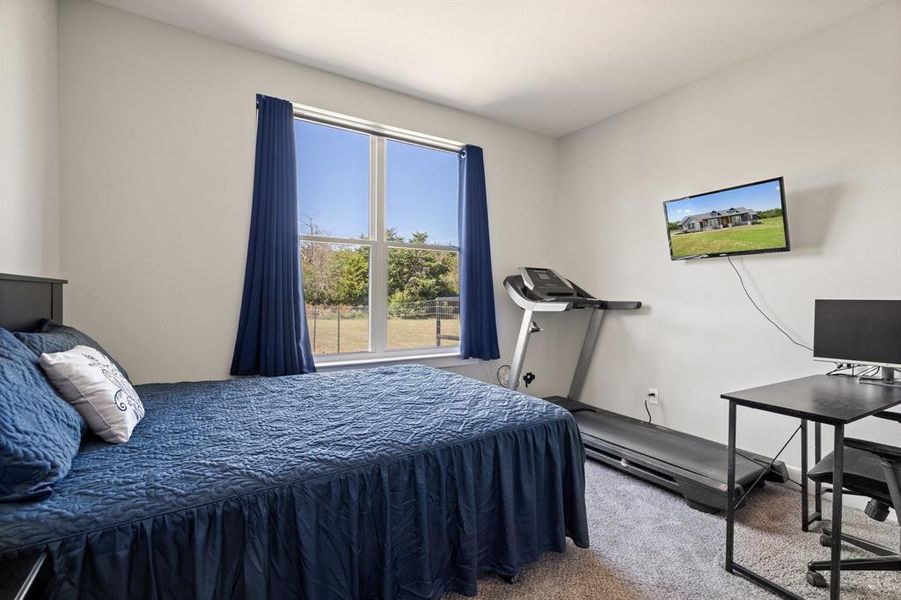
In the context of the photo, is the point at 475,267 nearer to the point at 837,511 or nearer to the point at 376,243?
the point at 376,243

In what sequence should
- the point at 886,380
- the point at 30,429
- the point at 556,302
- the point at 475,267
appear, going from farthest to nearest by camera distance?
the point at 475,267, the point at 556,302, the point at 886,380, the point at 30,429

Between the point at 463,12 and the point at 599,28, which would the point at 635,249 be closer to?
the point at 599,28

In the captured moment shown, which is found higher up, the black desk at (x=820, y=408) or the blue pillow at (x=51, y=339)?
the blue pillow at (x=51, y=339)

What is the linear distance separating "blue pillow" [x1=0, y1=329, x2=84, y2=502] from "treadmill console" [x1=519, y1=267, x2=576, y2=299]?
2.90 metres

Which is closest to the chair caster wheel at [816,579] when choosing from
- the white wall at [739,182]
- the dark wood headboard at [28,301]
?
the white wall at [739,182]

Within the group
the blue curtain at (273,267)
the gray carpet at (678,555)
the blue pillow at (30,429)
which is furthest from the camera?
the blue curtain at (273,267)

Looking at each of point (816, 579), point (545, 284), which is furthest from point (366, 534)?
point (545, 284)

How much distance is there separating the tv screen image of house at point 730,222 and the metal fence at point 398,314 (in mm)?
1932

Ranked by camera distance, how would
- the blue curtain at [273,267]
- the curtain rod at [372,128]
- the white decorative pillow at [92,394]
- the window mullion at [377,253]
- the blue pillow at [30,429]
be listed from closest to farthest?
the blue pillow at [30,429] → the white decorative pillow at [92,394] → the blue curtain at [273,267] → the curtain rod at [372,128] → the window mullion at [377,253]

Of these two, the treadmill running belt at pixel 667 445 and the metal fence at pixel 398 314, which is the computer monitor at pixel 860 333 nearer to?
the treadmill running belt at pixel 667 445

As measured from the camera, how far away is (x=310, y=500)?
1175 millimetres

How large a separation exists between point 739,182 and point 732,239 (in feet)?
1.50


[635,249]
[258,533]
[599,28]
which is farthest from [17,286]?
[635,249]

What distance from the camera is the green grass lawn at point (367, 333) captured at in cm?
315
